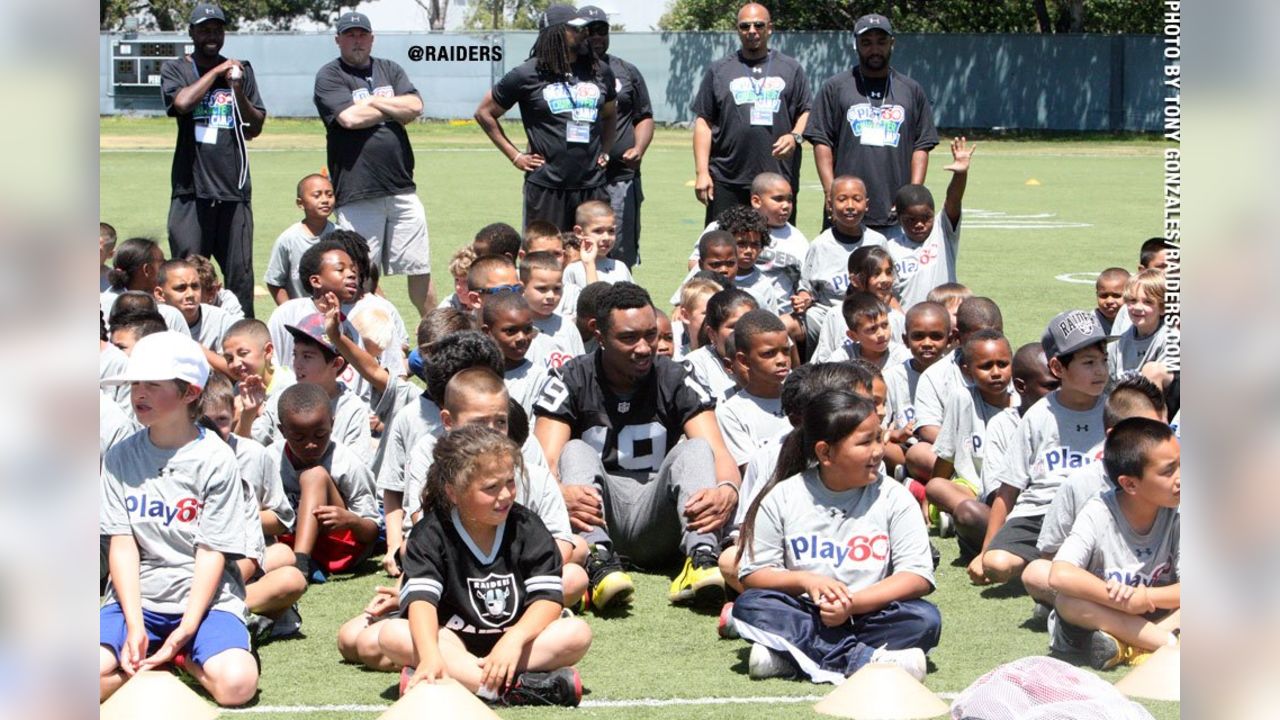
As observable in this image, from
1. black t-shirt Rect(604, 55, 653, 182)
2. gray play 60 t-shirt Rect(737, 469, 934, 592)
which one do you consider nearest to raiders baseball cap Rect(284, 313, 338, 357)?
gray play 60 t-shirt Rect(737, 469, 934, 592)

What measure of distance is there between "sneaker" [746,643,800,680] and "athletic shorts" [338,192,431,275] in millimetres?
5872

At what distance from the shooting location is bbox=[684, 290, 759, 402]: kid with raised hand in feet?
21.9

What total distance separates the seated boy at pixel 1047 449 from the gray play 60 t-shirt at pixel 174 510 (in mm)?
2682

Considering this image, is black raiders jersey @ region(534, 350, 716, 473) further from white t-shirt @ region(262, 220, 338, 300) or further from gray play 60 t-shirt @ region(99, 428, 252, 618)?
white t-shirt @ region(262, 220, 338, 300)

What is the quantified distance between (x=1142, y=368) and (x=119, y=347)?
4424mm

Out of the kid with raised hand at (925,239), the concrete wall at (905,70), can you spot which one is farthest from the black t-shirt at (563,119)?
the concrete wall at (905,70)

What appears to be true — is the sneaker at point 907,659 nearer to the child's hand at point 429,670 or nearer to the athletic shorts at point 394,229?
the child's hand at point 429,670

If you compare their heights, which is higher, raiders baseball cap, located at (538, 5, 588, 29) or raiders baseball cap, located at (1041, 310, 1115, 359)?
raiders baseball cap, located at (538, 5, 588, 29)

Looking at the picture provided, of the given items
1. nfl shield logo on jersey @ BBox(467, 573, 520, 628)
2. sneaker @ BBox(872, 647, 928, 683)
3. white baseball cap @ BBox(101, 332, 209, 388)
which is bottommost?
sneaker @ BBox(872, 647, 928, 683)

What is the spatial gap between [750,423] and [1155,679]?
87.0 inches

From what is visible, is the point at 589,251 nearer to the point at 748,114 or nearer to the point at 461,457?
the point at 748,114

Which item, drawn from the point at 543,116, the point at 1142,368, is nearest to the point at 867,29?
the point at 543,116
